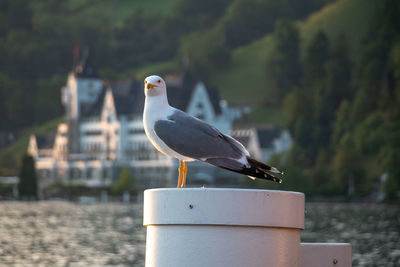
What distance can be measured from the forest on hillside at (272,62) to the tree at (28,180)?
17848 millimetres

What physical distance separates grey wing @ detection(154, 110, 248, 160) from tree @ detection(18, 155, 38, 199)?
7787 centimetres

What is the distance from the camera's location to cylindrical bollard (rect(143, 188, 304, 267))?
21.5 feet

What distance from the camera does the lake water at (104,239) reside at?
25.7m

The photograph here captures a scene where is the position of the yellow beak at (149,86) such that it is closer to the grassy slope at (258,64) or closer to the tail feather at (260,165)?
the tail feather at (260,165)

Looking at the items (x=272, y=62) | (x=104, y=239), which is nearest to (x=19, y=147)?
(x=272, y=62)

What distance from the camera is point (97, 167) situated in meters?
106

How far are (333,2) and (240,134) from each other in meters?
48.8

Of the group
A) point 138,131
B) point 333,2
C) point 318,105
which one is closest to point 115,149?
point 138,131

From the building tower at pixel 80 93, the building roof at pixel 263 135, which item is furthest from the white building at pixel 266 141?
the building tower at pixel 80 93

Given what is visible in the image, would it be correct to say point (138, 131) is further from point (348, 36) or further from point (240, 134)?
point (348, 36)

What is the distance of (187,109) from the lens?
112 meters

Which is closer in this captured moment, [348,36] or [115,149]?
[115,149]

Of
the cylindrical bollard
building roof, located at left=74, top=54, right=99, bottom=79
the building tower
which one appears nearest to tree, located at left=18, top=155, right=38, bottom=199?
the building tower

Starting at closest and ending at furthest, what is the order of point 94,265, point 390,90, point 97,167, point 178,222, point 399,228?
point 178,222 < point 94,265 < point 399,228 < point 390,90 < point 97,167
